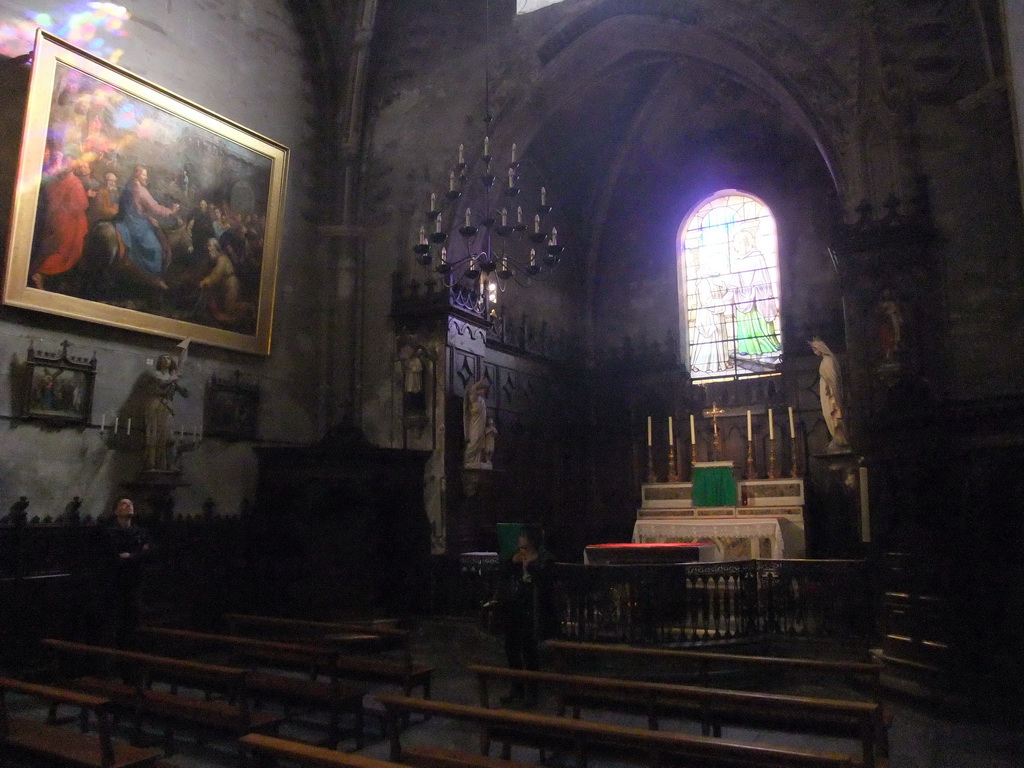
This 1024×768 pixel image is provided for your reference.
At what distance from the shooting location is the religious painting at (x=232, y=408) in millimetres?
10758

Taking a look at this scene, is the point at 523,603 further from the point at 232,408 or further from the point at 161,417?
the point at 232,408

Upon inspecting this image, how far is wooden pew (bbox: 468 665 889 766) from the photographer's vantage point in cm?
399

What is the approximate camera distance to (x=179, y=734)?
18.7ft

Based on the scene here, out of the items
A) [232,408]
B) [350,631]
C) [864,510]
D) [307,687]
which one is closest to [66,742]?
[307,687]

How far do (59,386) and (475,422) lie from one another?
535 cm

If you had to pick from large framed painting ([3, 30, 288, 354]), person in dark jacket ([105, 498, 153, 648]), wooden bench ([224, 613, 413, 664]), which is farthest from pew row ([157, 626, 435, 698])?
large framed painting ([3, 30, 288, 354])

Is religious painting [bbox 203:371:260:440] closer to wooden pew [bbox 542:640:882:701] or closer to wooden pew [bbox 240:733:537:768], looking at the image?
wooden pew [bbox 542:640:882:701]

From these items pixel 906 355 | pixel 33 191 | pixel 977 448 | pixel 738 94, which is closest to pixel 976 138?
pixel 906 355

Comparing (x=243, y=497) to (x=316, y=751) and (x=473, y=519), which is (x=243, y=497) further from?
(x=316, y=751)

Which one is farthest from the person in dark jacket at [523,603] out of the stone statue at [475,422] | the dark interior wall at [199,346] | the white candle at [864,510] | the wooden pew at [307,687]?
the dark interior wall at [199,346]

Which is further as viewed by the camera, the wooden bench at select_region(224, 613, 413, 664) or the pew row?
the wooden bench at select_region(224, 613, 413, 664)

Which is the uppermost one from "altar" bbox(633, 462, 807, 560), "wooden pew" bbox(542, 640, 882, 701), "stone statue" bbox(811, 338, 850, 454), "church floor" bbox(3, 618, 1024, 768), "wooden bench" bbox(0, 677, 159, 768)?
"stone statue" bbox(811, 338, 850, 454)

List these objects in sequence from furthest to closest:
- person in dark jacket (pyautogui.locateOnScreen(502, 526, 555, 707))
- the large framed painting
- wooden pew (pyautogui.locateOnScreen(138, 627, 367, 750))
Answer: the large framed painting < person in dark jacket (pyautogui.locateOnScreen(502, 526, 555, 707)) < wooden pew (pyautogui.locateOnScreen(138, 627, 367, 750))

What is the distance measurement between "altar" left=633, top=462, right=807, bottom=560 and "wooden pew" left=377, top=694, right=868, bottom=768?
6.73m
